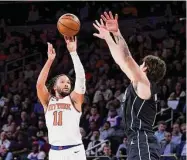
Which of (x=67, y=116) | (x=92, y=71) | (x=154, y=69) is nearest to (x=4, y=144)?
(x=92, y=71)

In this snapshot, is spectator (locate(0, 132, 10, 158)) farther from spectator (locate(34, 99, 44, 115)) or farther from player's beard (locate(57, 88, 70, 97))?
player's beard (locate(57, 88, 70, 97))

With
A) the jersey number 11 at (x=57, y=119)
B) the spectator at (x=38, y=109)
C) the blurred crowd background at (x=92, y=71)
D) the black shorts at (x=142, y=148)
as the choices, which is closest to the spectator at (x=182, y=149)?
the blurred crowd background at (x=92, y=71)

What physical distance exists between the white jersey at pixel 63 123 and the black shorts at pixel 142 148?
1017 mm

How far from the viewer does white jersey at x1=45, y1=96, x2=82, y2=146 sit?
742 cm

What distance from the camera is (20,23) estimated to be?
22.6m

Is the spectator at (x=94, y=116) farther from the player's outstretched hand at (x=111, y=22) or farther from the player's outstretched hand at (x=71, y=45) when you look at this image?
the player's outstretched hand at (x=111, y=22)

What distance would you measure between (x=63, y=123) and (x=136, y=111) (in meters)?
1.21

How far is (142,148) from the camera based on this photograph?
6.55 meters

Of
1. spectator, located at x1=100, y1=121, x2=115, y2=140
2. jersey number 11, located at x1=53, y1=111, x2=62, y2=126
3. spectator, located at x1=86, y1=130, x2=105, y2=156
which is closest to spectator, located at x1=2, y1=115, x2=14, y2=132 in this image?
spectator, located at x1=86, y1=130, x2=105, y2=156

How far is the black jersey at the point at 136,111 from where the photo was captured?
21.5 feet

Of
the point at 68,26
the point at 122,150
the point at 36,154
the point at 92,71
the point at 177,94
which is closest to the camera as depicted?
the point at 68,26

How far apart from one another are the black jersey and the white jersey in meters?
1.02

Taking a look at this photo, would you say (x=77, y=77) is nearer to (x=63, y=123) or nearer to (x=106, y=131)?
(x=63, y=123)

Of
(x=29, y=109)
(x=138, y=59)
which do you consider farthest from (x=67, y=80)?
(x=138, y=59)
